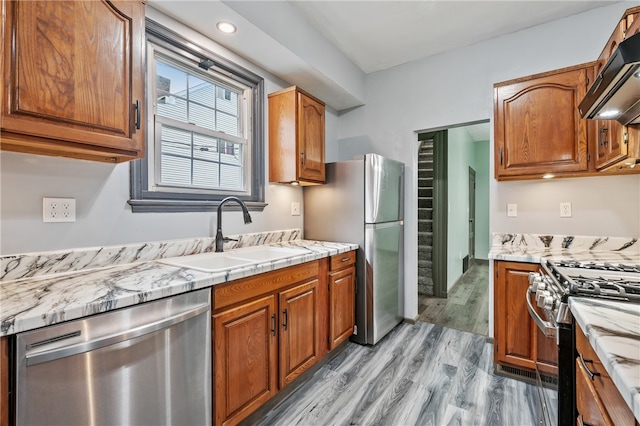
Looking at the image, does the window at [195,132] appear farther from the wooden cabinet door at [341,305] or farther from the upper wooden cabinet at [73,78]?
the wooden cabinet door at [341,305]

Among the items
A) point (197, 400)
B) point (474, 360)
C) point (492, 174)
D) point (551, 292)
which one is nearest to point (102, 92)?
point (197, 400)

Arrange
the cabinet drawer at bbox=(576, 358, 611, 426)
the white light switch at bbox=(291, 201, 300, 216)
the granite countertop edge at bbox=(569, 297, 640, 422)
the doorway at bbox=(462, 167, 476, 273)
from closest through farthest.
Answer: the granite countertop edge at bbox=(569, 297, 640, 422) < the cabinet drawer at bbox=(576, 358, 611, 426) < the white light switch at bbox=(291, 201, 300, 216) < the doorway at bbox=(462, 167, 476, 273)

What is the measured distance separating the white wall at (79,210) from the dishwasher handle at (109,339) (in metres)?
0.69

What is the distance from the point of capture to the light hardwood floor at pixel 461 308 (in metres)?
3.02

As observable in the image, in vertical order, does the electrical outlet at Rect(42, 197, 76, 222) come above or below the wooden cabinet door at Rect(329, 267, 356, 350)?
above

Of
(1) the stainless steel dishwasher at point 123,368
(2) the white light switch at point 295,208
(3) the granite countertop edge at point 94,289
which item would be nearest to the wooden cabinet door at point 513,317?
(3) the granite countertop edge at point 94,289

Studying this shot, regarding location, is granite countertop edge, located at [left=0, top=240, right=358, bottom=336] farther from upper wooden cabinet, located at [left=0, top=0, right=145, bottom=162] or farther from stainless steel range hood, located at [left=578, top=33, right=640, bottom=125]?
stainless steel range hood, located at [left=578, top=33, right=640, bottom=125]

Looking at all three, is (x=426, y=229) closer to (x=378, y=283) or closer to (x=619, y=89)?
(x=378, y=283)

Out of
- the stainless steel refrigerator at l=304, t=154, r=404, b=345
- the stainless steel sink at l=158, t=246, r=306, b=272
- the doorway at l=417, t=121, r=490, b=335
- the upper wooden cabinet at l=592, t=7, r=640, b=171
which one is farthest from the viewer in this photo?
the doorway at l=417, t=121, r=490, b=335

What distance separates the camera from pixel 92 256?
1.48 m

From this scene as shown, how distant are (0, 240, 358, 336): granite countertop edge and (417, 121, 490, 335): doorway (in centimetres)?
253

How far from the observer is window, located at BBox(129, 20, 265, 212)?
1.82 m

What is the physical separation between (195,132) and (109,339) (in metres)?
1.51

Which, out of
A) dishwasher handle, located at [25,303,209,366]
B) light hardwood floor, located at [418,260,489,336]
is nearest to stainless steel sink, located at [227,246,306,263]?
dishwasher handle, located at [25,303,209,366]
